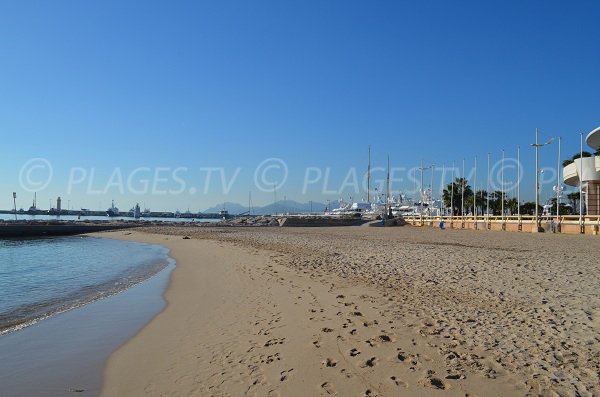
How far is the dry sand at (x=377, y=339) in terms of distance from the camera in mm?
5105

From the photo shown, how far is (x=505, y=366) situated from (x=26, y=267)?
899 inches

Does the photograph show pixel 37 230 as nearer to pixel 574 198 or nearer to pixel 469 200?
pixel 469 200

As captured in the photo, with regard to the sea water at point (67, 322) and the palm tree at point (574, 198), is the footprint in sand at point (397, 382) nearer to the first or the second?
the sea water at point (67, 322)

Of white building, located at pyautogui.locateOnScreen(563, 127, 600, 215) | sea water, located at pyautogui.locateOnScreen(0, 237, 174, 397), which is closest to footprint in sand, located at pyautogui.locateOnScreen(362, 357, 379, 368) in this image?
sea water, located at pyautogui.locateOnScreen(0, 237, 174, 397)

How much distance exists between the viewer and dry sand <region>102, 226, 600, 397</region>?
5105mm

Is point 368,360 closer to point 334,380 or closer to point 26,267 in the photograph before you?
point 334,380

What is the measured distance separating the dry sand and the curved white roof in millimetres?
46360

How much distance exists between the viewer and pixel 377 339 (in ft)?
21.9

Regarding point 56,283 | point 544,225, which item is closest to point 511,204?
point 544,225

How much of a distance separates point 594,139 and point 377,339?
2236 inches

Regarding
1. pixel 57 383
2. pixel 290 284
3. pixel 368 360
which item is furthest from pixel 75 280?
pixel 368 360

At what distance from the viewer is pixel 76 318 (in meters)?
9.89

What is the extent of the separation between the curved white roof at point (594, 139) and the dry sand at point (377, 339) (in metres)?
46.4

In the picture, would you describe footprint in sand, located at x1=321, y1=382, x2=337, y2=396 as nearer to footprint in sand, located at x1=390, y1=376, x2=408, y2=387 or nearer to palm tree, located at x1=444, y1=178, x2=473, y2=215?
footprint in sand, located at x1=390, y1=376, x2=408, y2=387
